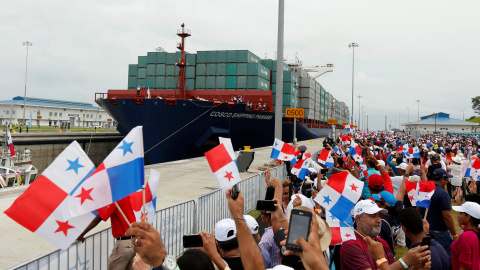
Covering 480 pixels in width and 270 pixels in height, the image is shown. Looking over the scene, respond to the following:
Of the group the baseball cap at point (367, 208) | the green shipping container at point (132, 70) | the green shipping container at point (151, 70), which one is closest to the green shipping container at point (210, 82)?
the green shipping container at point (151, 70)

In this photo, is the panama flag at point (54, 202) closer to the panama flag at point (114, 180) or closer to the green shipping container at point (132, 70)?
the panama flag at point (114, 180)

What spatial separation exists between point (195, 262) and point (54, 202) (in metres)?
1.32

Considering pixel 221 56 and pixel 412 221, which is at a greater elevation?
pixel 221 56

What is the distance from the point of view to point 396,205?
5238 millimetres

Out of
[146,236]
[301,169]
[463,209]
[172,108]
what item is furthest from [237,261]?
[172,108]

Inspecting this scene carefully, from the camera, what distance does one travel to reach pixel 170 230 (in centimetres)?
606

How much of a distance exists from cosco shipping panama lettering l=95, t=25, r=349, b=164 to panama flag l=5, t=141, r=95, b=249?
19187 millimetres

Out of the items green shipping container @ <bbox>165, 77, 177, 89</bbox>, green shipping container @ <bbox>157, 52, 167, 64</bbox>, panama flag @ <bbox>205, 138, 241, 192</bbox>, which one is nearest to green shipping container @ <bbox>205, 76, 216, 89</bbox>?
green shipping container @ <bbox>165, 77, 177, 89</bbox>

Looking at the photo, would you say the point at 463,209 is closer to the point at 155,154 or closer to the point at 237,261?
the point at 237,261

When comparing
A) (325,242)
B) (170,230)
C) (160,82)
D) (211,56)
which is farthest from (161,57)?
(325,242)

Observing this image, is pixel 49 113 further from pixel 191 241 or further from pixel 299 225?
pixel 299 225

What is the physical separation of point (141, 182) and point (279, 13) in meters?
12.0

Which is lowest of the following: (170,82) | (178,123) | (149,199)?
(149,199)

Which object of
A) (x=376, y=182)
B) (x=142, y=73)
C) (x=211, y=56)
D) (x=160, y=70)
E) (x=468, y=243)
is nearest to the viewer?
(x=468, y=243)
